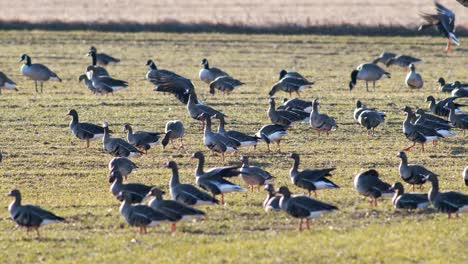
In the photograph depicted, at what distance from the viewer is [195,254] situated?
1401 centimetres

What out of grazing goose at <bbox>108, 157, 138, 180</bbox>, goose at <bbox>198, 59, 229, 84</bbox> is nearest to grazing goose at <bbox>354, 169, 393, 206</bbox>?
grazing goose at <bbox>108, 157, 138, 180</bbox>

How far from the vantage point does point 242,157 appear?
814 inches

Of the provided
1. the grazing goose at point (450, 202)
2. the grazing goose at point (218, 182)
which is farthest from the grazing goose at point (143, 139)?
the grazing goose at point (450, 202)

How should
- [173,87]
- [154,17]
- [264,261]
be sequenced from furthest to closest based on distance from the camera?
[154,17] → [173,87] → [264,261]

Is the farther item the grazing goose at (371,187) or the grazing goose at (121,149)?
the grazing goose at (121,149)

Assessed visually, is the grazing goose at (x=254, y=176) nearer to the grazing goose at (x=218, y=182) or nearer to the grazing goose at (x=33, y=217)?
the grazing goose at (x=218, y=182)

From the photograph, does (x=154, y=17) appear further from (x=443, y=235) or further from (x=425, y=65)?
(x=443, y=235)

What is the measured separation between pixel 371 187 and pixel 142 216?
4.24m

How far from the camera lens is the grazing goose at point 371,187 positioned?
677 inches

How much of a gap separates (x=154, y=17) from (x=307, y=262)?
165 feet

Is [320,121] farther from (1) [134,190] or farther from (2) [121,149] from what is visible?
(1) [134,190]

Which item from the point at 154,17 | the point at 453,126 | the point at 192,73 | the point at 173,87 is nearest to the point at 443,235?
the point at 453,126

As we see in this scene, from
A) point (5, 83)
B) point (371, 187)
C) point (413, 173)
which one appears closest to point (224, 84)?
point (5, 83)

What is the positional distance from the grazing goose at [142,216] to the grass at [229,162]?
218 mm
